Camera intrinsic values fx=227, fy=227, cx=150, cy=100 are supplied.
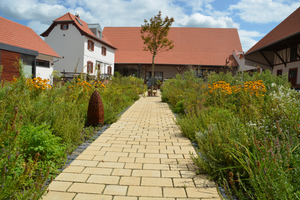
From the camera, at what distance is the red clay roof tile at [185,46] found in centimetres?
2617

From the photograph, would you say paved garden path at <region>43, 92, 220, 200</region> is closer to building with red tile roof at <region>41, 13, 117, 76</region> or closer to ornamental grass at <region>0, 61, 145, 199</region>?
ornamental grass at <region>0, 61, 145, 199</region>

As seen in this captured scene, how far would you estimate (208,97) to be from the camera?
680 centimetres

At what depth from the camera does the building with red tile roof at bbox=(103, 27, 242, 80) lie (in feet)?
84.9

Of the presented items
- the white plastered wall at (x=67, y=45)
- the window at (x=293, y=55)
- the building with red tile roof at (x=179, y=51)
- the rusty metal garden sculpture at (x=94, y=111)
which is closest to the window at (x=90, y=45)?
the white plastered wall at (x=67, y=45)

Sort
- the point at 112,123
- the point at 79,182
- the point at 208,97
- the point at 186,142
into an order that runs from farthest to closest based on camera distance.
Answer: the point at 208,97
the point at 112,123
the point at 186,142
the point at 79,182

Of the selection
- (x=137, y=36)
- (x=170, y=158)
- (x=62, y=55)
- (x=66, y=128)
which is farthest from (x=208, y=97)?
(x=137, y=36)

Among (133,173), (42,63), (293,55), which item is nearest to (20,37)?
(42,63)

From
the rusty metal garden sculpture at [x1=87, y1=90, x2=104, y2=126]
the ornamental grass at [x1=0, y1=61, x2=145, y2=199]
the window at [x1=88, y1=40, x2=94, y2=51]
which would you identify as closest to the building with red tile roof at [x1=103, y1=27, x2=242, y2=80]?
the window at [x1=88, y1=40, x2=94, y2=51]

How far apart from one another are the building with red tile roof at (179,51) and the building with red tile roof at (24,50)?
33.6 ft

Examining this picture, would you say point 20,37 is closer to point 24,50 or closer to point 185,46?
point 24,50

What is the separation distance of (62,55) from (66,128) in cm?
1940

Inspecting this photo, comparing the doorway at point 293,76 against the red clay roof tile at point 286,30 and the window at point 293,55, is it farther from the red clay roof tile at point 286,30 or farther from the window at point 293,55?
the red clay roof tile at point 286,30

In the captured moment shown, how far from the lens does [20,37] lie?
16141mm

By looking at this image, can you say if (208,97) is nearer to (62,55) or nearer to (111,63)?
(62,55)
